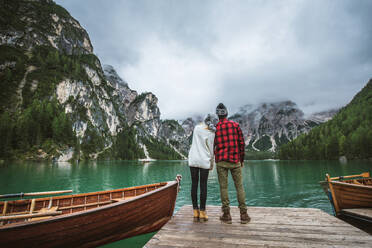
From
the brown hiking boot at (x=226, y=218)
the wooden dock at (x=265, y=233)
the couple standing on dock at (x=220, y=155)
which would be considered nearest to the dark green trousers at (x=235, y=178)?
the couple standing on dock at (x=220, y=155)

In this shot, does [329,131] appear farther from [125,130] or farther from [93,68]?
[93,68]

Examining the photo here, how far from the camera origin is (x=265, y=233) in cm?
433

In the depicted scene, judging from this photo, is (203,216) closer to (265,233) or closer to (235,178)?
(235,178)

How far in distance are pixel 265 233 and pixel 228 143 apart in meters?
2.27

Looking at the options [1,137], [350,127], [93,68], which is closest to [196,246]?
[1,137]

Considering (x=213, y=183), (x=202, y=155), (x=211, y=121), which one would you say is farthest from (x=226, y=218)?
(x=213, y=183)

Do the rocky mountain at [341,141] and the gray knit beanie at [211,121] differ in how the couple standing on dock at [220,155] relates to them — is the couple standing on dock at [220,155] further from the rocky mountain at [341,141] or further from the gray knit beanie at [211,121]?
the rocky mountain at [341,141]

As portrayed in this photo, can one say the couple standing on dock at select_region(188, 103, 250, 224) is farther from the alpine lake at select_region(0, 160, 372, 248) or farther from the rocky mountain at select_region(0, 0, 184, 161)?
the rocky mountain at select_region(0, 0, 184, 161)

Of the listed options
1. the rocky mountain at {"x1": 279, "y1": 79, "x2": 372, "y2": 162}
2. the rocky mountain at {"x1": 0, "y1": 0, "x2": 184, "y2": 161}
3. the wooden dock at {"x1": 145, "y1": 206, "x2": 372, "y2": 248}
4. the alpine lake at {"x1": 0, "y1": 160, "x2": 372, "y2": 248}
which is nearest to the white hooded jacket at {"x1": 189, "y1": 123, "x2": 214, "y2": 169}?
the wooden dock at {"x1": 145, "y1": 206, "x2": 372, "y2": 248}

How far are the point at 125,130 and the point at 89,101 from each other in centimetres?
5756

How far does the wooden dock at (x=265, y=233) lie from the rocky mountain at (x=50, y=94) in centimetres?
10586

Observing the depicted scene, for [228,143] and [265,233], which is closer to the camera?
[265,233]

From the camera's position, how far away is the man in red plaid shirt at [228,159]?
4945mm

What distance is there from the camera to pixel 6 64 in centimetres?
11600
